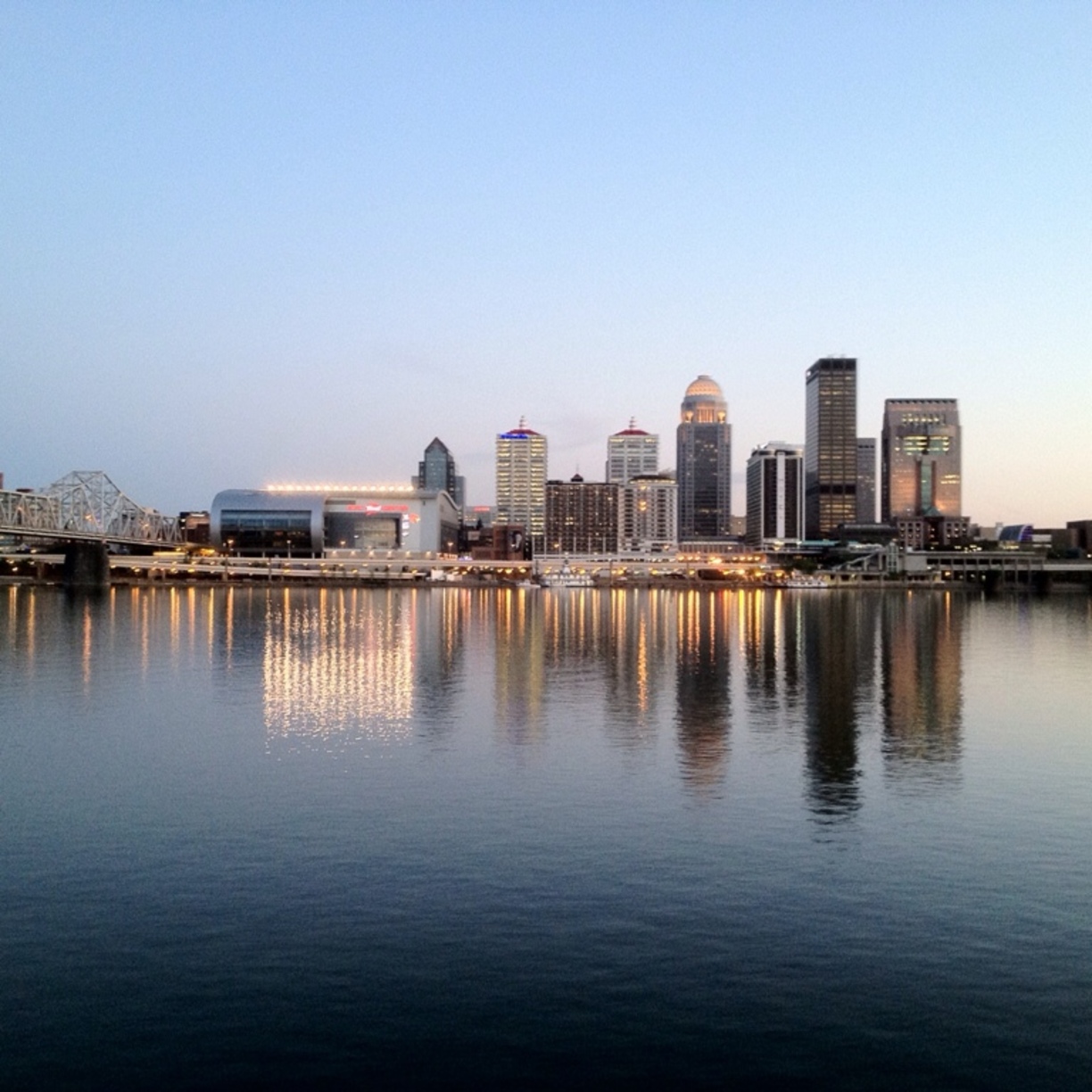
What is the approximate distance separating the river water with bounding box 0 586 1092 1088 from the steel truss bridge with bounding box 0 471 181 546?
382 feet

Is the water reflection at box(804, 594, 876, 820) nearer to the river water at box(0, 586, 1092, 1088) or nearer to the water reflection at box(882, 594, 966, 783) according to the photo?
the river water at box(0, 586, 1092, 1088)

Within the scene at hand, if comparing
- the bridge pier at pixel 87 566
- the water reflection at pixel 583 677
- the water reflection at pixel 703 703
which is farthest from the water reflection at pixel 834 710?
the bridge pier at pixel 87 566

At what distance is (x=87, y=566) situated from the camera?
515 feet

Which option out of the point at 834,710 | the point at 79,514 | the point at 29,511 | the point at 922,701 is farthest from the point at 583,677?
the point at 79,514

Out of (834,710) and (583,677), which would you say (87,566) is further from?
(834,710)

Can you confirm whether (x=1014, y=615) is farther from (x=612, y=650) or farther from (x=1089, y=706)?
(x=1089, y=706)

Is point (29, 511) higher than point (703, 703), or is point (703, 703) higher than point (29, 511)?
point (29, 511)

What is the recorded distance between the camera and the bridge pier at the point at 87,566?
511 ft

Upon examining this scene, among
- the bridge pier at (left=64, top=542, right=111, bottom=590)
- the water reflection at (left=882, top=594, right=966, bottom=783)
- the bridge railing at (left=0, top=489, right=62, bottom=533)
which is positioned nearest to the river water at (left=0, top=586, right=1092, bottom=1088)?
the water reflection at (left=882, top=594, right=966, bottom=783)

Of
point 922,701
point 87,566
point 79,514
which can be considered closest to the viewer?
point 922,701

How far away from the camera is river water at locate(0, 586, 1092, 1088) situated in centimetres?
1293

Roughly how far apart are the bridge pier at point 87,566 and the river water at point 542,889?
12074cm

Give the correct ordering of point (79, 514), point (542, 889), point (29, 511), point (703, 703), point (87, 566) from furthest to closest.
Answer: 1. point (79, 514)
2. point (29, 511)
3. point (87, 566)
4. point (703, 703)
5. point (542, 889)

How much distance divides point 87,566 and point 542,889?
6011 inches
